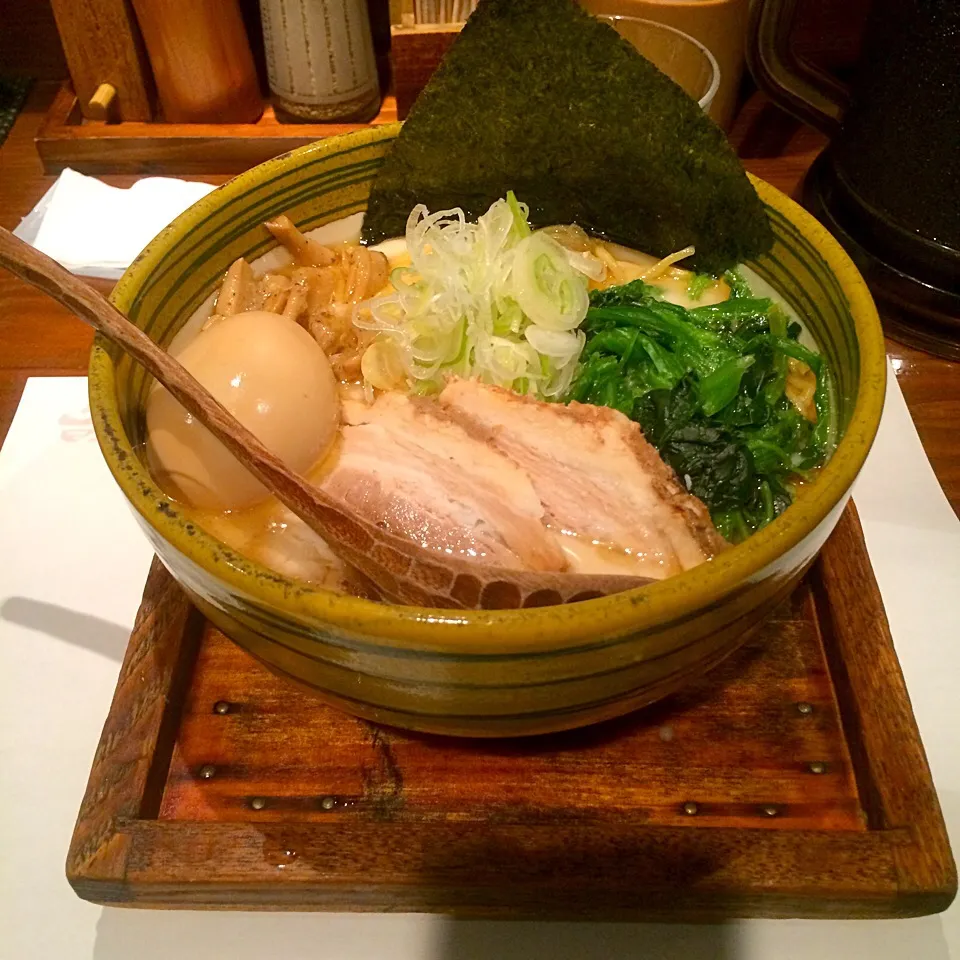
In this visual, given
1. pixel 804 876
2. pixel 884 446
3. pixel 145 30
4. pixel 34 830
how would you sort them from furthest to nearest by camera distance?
pixel 145 30 → pixel 884 446 → pixel 34 830 → pixel 804 876

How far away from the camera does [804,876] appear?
0.78 meters

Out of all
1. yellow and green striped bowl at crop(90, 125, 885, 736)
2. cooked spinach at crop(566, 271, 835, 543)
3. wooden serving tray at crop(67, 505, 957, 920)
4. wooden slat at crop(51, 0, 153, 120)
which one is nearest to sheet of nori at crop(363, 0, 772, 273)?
cooked spinach at crop(566, 271, 835, 543)

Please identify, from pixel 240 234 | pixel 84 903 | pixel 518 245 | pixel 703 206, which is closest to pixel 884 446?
pixel 703 206

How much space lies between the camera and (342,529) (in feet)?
2.65

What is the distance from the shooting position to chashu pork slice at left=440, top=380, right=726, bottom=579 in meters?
0.91

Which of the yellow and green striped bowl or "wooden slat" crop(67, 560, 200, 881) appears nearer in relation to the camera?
the yellow and green striped bowl

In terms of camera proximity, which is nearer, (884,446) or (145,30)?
(884,446)

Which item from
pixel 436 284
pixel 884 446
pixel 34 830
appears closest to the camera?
pixel 34 830

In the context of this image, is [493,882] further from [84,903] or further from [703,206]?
[703,206]

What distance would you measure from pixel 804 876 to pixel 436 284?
2.80ft

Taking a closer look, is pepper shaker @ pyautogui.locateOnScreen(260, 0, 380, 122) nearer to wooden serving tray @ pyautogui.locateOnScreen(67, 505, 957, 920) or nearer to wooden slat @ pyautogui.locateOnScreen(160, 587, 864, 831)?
wooden serving tray @ pyautogui.locateOnScreen(67, 505, 957, 920)

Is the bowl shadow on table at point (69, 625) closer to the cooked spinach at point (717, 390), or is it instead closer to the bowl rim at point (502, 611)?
the bowl rim at point (502, 611)

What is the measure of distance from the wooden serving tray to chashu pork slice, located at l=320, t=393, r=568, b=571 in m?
0.21

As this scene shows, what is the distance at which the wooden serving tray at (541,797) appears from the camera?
2.58 ft
